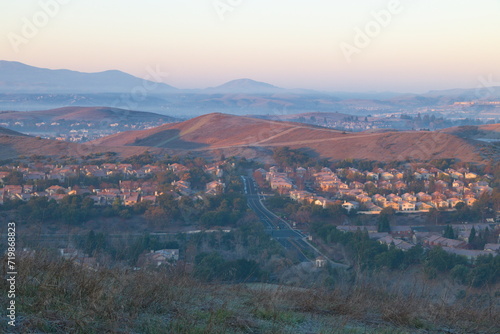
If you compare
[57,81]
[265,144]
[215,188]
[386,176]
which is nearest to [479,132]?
[265,144]

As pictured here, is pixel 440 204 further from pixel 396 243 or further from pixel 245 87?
pixel 245 87

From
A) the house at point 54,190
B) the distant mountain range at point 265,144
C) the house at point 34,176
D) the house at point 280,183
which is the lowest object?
the house at point 280,183

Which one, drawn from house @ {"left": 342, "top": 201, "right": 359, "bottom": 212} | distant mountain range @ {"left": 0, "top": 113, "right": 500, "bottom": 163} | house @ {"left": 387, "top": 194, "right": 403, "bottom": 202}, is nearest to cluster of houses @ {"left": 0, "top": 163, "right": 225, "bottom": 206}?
house @ {"left": 342, "top": 201, "right": 359, "bottom": 212}

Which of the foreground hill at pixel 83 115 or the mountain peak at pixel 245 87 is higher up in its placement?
the mountain peak at pixel 245 87

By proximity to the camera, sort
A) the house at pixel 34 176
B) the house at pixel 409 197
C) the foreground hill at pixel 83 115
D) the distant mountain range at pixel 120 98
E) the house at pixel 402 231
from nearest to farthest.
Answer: the house at pixel 402 231 → the house at pixel 409 197 → the house at pixel 34 176 → the foreground hill at pixel 83 115 → the distant mountain range at pixel 120 98

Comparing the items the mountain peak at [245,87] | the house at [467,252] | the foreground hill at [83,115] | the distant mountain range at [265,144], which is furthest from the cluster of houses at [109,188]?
the mountain peak at [245,87]

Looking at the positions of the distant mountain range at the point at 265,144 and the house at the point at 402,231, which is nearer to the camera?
the house at the point at 402,231

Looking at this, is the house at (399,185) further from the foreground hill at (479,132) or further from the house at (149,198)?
the foreground hill at (479,132)
